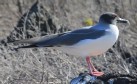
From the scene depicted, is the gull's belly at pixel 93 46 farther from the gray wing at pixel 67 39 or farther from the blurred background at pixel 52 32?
the blurred background at pixel 52 32

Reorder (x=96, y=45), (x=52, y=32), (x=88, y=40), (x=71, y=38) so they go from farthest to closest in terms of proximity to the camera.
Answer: (x=52, y=32), (x=71, y=38), (x=88, y=40), (x=96, y=45)

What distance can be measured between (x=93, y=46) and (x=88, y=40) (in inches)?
5.5

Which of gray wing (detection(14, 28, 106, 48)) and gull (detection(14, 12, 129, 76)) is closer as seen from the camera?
gull (detection(14, 12, 129, 76))

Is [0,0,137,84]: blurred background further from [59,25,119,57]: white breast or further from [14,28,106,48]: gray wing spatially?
[59,25,119,57]: white breast

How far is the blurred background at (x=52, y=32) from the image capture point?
841 centimetres

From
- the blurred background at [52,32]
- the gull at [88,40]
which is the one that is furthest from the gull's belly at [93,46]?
the blurred background at [52,32]

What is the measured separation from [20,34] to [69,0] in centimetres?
325

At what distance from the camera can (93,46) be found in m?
7.08

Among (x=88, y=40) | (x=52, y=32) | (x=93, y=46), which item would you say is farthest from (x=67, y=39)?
(x=52, y=32)

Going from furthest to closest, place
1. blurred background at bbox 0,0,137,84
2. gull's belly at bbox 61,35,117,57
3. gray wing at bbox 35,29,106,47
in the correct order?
blurred background at bbox 0,0,137,84
gray wing at bbox 35,29,106,47
gull's belly at bbox 61,35,117,57

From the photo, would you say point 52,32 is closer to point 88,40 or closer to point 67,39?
point 67,39

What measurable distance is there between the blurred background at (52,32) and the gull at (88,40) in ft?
2.94

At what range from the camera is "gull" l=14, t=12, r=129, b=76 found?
7.06 metres

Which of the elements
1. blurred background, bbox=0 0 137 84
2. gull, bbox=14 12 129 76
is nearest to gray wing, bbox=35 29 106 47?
gull, bbox=14 12 129 76
